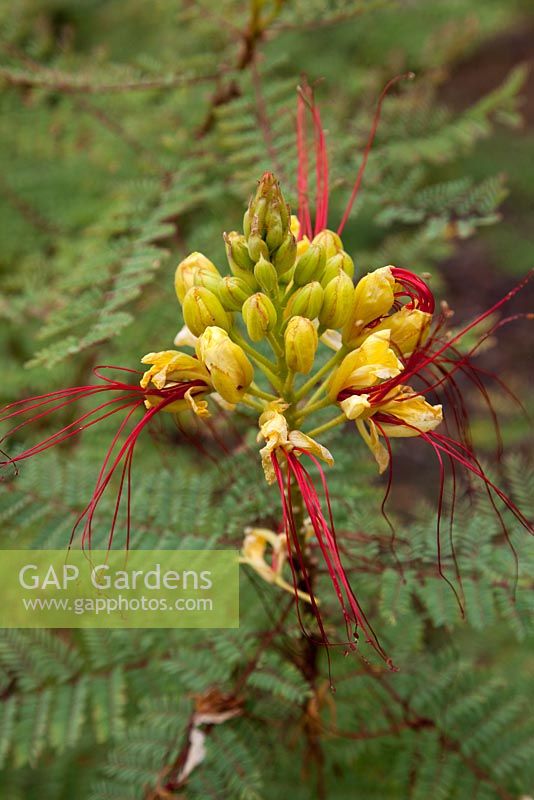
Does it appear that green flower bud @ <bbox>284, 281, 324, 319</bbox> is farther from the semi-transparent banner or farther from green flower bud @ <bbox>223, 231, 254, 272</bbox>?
the semi-transparent banner

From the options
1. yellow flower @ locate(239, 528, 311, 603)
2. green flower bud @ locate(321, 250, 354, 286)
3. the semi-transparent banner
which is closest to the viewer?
green flower bud @ locate(321, 250, 354, 286)

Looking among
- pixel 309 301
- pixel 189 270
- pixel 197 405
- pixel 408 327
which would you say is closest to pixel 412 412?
pixel 408 327

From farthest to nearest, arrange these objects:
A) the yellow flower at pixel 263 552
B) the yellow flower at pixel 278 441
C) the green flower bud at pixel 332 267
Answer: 1. the yellow flower at pixel 263 552
2. the green flower bud at pixel 332 267
3. the yellow flower at pixel 278 441

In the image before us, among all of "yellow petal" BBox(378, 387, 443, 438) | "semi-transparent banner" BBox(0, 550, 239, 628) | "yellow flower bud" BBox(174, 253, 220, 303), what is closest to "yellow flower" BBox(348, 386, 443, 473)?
"yellow petal" BBox(378, 387, 443, 438)

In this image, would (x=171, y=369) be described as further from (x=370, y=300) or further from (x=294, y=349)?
(x=370, y=300)

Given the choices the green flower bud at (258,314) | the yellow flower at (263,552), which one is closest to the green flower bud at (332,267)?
the green flower bud at (258,314)

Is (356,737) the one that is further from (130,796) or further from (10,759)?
(10,759)

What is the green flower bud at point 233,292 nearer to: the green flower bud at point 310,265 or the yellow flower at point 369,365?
the green flower bud at point 310,265
